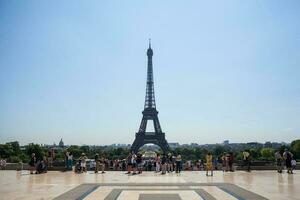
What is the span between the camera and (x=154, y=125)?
11656 centimetres

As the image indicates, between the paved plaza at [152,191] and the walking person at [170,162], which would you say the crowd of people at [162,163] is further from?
the paved plaza at [152,191]

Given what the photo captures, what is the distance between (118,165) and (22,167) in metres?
7.59

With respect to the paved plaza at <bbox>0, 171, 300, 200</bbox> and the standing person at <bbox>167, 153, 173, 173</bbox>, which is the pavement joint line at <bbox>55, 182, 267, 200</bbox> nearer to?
the paved plaza at <bbox>0, 171, 300, 200</bbox>

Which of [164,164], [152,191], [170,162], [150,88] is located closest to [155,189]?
[152,191]

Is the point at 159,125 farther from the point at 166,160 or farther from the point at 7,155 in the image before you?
the point at 166,160

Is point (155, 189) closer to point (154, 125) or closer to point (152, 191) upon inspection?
point (152, 191)

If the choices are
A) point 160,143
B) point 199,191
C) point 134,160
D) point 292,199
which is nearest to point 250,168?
point 134,160

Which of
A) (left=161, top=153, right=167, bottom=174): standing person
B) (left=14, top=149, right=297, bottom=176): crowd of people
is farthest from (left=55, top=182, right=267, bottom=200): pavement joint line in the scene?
(left=161, top=153, right=167, bottom=174): standing person

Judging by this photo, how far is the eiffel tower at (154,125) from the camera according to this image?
115 m

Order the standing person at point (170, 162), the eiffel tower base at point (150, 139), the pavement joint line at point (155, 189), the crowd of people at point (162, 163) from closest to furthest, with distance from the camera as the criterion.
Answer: the pavement joint line at point (155, 189) → the crowd of people at point (162, 163) → the standing person at point (170, 162) → the eiffel tower base at point (150, 139)

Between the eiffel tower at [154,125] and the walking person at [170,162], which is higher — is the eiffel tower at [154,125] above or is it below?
above

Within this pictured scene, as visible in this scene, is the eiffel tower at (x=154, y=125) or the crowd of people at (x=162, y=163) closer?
the crowd of people at (x=162, y=163)

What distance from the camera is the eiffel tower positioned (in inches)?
4530

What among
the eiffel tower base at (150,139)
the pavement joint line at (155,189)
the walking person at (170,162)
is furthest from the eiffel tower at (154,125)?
the pavement joint line at (155,189)
